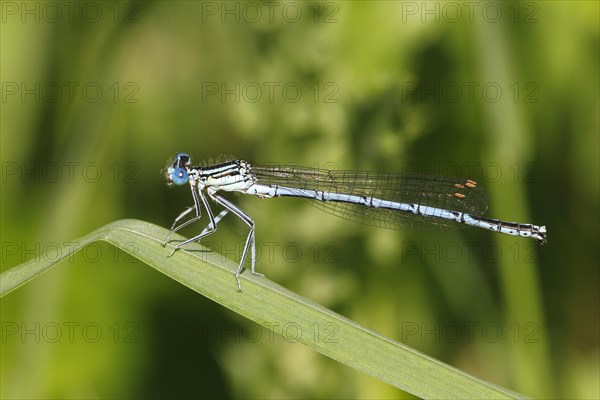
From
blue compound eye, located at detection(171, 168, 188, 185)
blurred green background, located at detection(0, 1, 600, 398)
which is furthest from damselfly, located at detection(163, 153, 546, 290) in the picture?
blurred green background, located at detection(0, 1, 600, 398)

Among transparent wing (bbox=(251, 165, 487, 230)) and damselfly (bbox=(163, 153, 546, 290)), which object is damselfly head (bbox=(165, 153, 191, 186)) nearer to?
damselfly (bbox=(163, 153, 546, 290))

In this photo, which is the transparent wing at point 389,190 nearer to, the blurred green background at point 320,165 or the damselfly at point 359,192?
the damselfly at point 359,192

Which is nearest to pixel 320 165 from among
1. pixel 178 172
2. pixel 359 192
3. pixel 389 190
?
pixel 359 192

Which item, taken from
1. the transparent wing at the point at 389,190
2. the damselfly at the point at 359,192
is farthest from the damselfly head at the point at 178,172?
the transparent wing at the point at 389,190

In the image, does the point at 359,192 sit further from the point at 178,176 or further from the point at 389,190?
the point at 178,176

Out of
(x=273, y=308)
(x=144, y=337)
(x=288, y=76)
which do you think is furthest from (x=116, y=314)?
(x=273, y=308)

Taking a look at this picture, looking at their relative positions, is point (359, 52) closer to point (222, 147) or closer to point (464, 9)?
point (464, 9)
